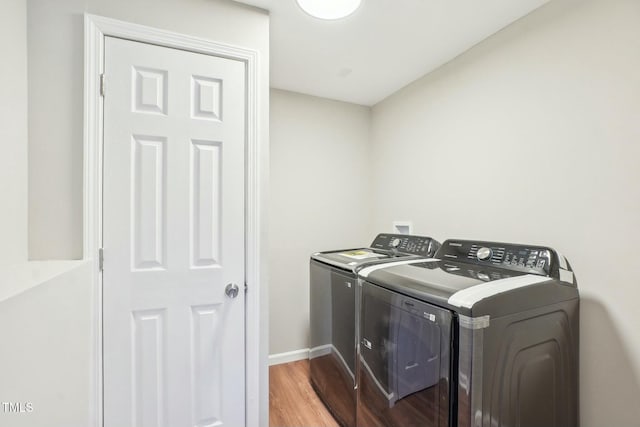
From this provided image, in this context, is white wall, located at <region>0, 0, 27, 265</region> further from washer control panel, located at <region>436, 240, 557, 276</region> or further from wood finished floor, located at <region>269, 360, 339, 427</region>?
washer control panel, located at <region>436, 240, 557, 276</region>

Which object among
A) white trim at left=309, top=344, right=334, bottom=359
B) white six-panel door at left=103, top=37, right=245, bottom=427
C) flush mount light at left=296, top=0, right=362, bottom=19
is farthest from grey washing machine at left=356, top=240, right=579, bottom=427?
flush mount light at left=296, top=0, right=362, bottom=19

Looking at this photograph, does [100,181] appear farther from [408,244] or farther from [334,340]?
[408,244]

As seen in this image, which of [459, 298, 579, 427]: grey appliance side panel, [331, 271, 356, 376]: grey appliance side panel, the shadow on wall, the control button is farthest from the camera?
[331, 271, 356, 376]: grey appliance side panel

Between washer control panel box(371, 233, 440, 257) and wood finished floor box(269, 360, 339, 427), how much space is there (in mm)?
1218

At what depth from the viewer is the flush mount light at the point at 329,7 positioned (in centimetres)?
144

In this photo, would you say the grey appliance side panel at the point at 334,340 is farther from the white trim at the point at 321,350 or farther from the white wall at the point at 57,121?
the white wall at the point at 57,121

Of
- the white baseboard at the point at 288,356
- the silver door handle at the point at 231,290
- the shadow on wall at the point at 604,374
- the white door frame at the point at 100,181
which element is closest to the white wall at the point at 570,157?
the shadow on wall at the point at 604,374

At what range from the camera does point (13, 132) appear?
43.8 inches

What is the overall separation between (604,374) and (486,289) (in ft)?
2.49

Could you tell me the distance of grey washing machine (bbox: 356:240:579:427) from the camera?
1033 mm

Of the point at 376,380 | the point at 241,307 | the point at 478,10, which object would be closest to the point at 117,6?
the point at 241,307

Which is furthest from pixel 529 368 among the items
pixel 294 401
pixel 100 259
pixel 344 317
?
pixel 100 259

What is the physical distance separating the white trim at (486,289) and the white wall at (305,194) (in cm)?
165

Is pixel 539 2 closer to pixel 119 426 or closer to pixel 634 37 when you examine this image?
pixel 634 37
